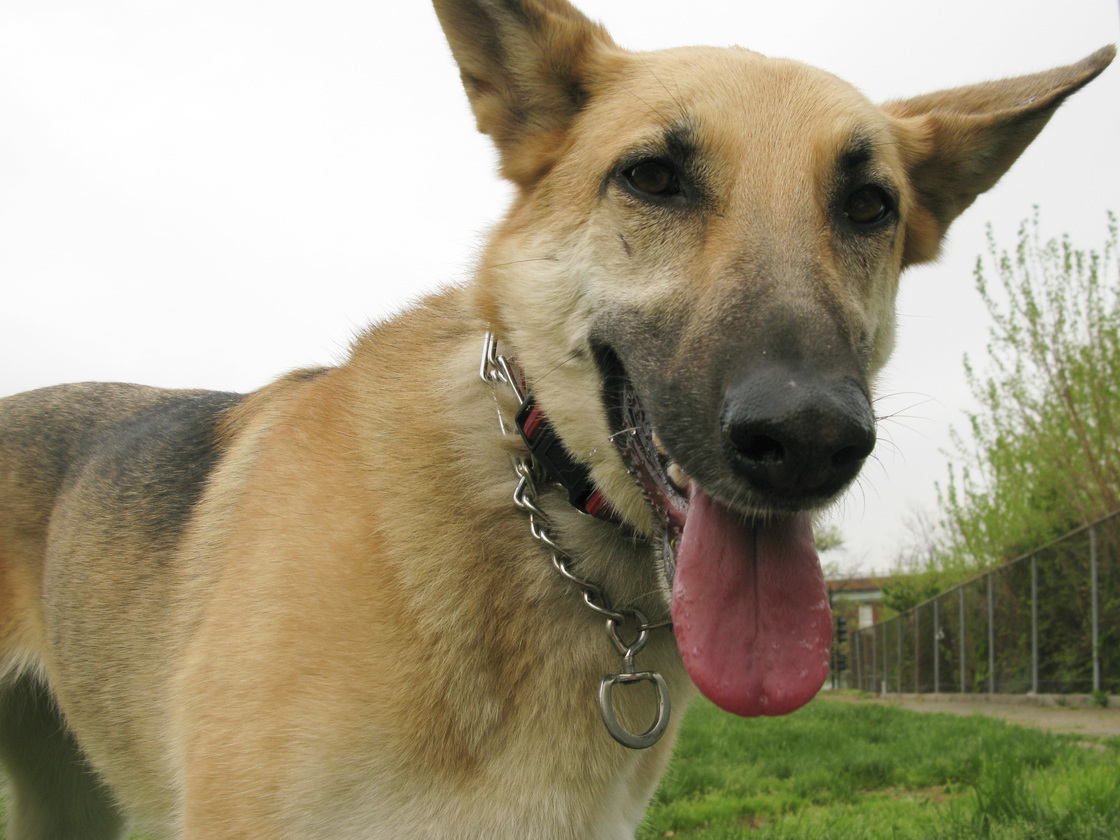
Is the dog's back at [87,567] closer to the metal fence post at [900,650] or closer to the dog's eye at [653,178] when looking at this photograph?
the dog's eye at [653,178]

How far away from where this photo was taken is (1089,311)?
12852 mm

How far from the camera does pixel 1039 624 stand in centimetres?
1205

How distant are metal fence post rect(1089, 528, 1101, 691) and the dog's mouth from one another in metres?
10.4

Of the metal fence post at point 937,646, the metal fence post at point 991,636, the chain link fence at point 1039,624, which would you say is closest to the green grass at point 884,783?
the chain link fence at point 1039,624

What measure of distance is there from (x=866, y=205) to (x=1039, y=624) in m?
11.8

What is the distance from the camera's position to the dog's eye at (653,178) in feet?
7.23

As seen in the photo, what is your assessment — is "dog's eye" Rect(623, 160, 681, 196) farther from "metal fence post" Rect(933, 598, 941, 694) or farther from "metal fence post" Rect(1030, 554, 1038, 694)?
"metal fence post" Rect(933, 598, 941, 694)

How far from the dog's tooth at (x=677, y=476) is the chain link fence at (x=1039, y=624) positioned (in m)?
10.4

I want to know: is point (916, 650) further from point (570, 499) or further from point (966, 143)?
point (570, 499)

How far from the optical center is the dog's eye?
220 cm

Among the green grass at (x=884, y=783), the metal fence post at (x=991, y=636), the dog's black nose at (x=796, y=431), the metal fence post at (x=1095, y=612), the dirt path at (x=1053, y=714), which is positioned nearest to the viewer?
the dog's black nose at (x=796, y=431)

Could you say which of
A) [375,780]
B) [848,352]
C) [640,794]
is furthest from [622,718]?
[848,352]

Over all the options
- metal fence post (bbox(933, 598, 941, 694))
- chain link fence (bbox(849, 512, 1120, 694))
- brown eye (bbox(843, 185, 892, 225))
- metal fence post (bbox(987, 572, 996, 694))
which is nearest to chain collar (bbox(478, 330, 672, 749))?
brown eye (bbox(843, 185, 892, 225))

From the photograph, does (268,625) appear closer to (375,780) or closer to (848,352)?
(375,780)
